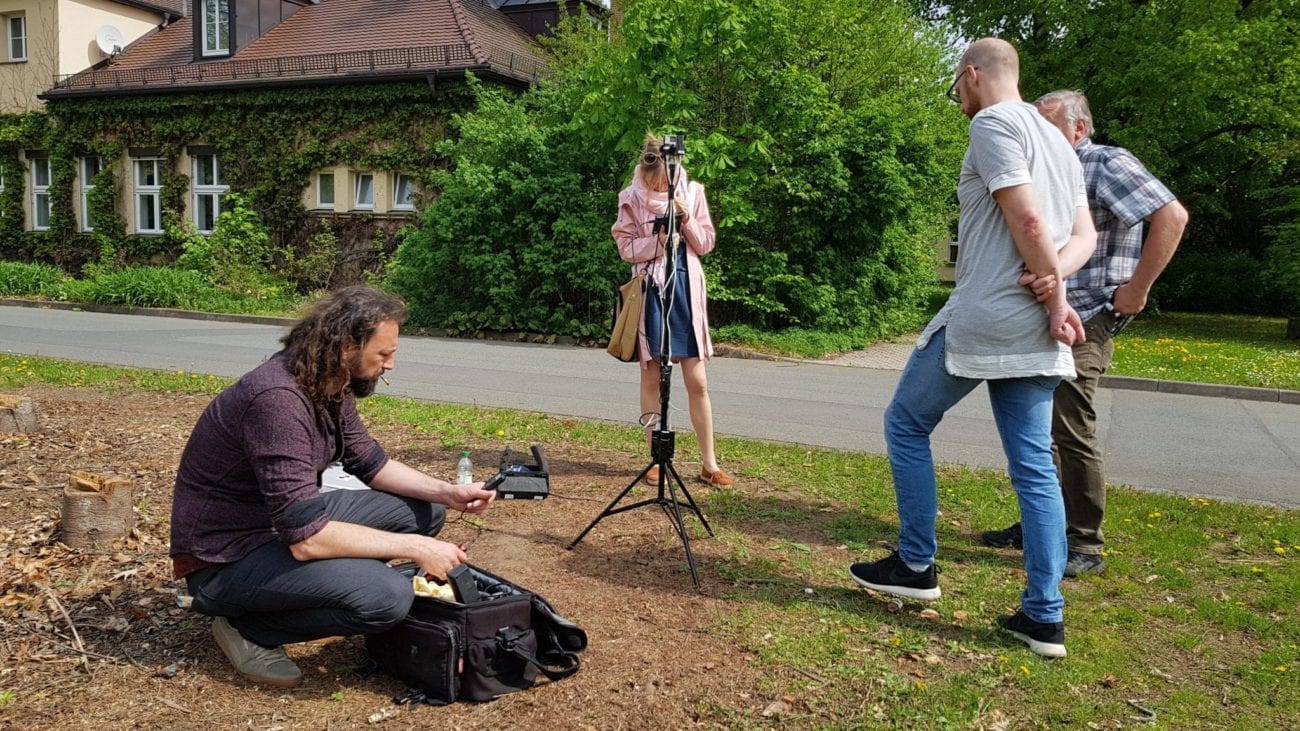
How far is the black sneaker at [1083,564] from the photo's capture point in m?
4.47

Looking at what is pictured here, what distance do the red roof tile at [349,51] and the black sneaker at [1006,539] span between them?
17814mm

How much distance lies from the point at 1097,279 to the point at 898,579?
1.68 metres

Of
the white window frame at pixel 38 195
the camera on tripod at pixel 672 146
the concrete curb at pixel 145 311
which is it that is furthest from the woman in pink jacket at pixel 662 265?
the white window frame at pixel 38 195

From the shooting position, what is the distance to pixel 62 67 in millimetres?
26000

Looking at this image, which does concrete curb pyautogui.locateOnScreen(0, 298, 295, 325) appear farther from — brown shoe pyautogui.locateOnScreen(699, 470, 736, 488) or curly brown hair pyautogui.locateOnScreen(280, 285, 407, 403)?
curly brown hair pyautogui.locateOnScreen(280, 285, 407, 403)

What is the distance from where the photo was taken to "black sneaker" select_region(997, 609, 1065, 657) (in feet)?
11.5

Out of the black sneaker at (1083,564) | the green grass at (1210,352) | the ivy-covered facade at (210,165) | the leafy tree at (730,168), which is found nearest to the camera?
the black sneaker at (1083,564)

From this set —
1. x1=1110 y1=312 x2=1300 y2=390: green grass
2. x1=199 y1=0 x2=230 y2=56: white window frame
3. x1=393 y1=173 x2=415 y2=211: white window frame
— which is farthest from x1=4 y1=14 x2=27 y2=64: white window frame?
x1=1110 y1=312 x2=1300 y2=390: green grass

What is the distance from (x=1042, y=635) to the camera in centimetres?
355

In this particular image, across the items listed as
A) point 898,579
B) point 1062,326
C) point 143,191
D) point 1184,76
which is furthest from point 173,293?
Answer: point 1184,76

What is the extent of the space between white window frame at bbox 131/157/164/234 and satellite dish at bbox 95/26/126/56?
4.17m

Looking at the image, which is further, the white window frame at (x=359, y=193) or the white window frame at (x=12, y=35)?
the white window frame at (x=12, y=35)

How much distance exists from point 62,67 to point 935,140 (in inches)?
902

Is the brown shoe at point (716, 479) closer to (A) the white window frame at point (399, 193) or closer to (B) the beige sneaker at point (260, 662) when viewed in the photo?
(B) the beige sneaker at point (260, 662)
